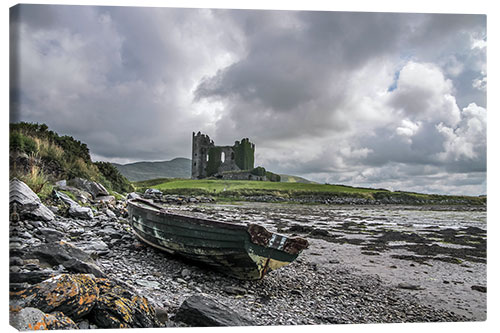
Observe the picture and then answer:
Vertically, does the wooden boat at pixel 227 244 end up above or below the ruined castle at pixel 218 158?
below

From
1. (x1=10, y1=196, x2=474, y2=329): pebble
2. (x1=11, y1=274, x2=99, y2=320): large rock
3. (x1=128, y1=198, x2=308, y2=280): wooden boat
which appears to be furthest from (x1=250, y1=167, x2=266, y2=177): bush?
(x1=11, y1=274, x2=99, y2=320): large rock

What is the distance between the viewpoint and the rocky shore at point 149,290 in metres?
2.67

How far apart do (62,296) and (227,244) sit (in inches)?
73.7

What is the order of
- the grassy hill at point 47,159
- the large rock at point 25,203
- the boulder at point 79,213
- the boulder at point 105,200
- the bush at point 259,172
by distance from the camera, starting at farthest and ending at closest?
the bush at point 259,172
the boulder at point 105,200
the boulder at point 79,213
the grassy hill at point 47,159
the large rock at point 25,203

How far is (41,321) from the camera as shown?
2.53m

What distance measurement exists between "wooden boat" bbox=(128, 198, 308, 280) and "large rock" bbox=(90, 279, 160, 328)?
118 cm

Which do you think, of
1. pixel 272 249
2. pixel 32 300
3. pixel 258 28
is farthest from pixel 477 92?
pixel 32 300

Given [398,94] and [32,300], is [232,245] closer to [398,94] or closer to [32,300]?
[32,300]

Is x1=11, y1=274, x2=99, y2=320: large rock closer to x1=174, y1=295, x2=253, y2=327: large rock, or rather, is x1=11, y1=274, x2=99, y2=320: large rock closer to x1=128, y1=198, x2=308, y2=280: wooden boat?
x1=174, y1=295, x2=253, y2=327: large rock

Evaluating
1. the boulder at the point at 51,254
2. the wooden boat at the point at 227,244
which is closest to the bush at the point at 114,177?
the wooden boat at the point at 227,244

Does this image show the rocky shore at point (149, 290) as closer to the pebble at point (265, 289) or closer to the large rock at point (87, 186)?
the pebble at point (265, 289)

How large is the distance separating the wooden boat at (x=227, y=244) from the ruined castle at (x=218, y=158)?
45.6 meters

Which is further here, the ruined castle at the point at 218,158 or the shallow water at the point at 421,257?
the ruined castle at the point at 218,158

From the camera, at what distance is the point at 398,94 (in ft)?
17.7
